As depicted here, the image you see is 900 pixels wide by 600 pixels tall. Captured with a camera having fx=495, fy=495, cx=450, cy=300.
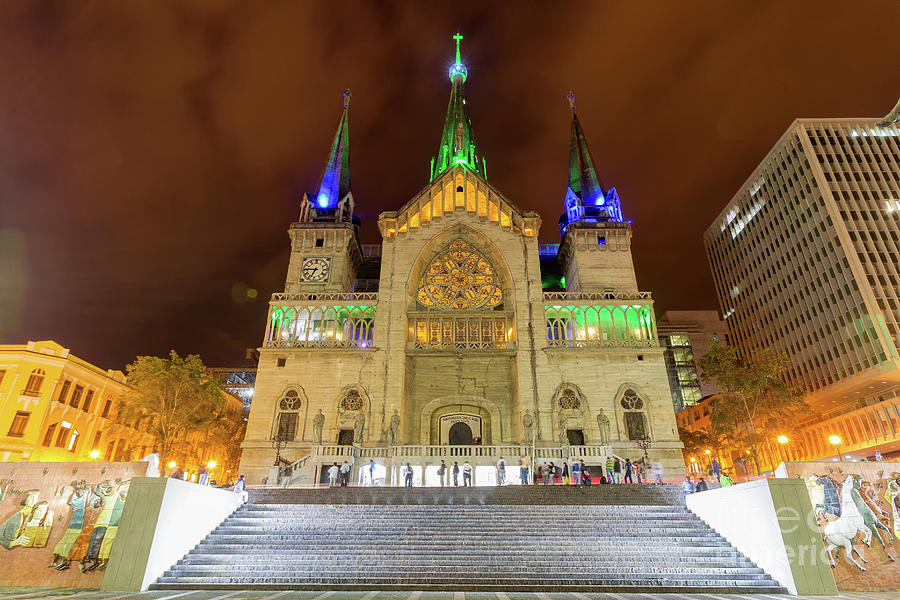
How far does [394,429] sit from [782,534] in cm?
2180

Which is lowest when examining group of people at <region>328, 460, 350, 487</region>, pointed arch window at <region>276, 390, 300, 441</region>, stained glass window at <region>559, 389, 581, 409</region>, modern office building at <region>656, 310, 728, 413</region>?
group of people at <region>328, 460, 350, 487</region>

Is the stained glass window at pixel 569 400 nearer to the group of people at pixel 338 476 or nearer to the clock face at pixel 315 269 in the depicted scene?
the group of people at pixel 338 476

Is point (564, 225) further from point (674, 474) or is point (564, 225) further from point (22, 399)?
point (22, 399)

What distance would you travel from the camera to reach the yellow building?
30.3 m

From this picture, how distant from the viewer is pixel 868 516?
1235cm

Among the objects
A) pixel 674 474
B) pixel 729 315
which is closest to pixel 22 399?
pixel 674 474

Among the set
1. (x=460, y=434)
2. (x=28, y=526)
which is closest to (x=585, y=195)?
(x=460, y=434)

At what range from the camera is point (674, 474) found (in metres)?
29.3

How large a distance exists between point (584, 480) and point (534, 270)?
1728 cm

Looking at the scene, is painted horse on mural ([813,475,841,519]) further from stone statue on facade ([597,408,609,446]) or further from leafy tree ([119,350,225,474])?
leafy tree ([119,350,225,474])

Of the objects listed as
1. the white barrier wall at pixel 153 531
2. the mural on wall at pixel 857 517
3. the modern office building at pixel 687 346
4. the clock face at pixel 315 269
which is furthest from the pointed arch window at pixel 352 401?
the modern office building at pixel 687 346

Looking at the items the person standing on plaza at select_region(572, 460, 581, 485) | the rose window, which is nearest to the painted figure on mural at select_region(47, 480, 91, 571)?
the person standing on plaza at select_region(572, 460, 581, 485)

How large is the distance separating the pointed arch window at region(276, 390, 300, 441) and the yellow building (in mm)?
10744

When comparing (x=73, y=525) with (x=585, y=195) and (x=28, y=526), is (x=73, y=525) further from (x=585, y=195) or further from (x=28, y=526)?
(x=585, y=195)
